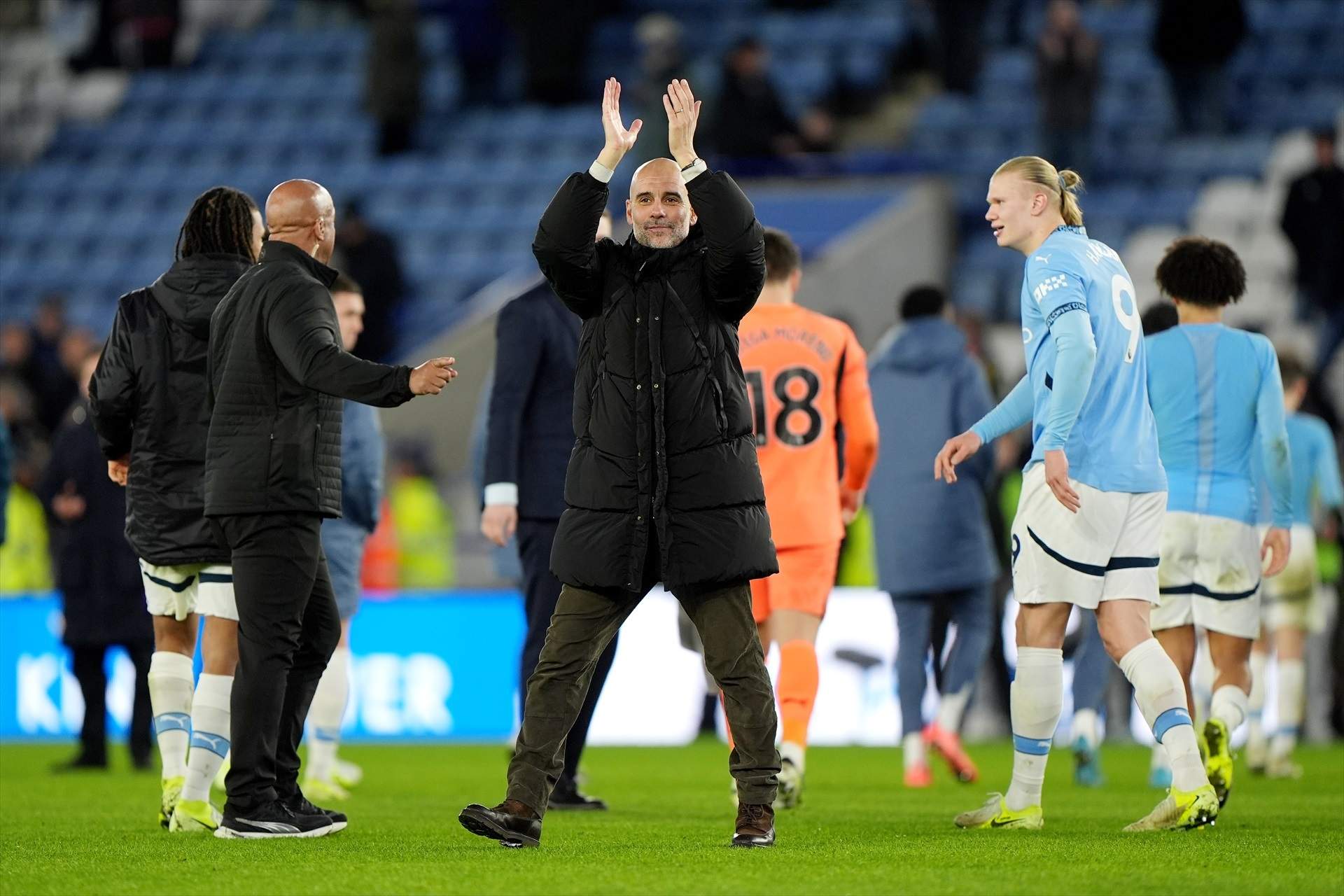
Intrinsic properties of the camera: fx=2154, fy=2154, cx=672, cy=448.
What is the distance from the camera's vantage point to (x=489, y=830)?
20.1 feet

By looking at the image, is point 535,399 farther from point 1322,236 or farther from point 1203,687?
point 1322,236

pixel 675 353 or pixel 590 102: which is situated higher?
pixel 590 102

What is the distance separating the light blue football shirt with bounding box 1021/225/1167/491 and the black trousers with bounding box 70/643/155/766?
5.89 meters

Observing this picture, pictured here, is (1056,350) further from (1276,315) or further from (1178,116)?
(1178,116)

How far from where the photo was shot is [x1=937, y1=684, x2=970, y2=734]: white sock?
9.79 meters

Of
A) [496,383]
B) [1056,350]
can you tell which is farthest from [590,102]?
[1056,350]

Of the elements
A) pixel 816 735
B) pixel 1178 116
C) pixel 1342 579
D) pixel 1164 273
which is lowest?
pixel 816 735

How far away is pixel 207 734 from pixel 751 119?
13193 millimetres

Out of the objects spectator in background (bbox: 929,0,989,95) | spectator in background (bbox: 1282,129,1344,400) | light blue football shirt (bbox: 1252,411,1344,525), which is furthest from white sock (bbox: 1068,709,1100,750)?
spectator in background (bbox: 929,0,989,95)

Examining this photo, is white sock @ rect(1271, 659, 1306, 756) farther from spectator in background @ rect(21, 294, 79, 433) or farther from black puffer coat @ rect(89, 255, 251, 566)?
spectator in background @ rect(21, 294, 79, 433)

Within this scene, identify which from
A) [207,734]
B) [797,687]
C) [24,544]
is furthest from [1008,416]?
[24,544]

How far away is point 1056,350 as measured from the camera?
663 centimetres

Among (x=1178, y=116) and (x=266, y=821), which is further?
(x=1178, y=116)

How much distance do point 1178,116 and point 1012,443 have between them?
660 cm
